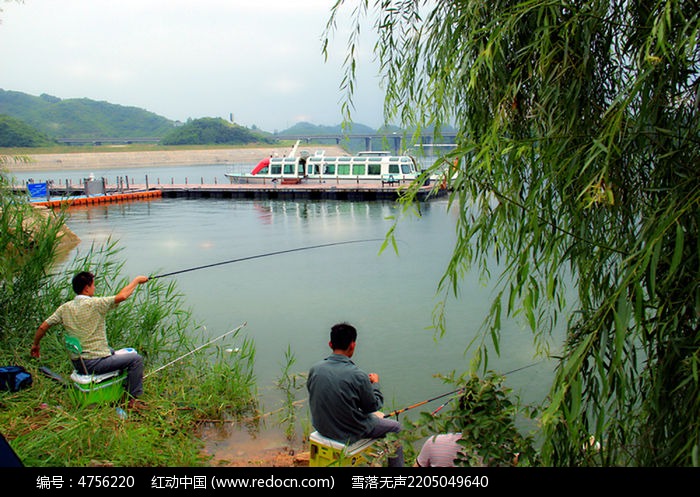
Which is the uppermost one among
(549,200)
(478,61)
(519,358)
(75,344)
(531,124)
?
(478,61)

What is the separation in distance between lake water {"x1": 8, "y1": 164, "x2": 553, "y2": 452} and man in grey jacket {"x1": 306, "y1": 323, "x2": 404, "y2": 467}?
1.58ft

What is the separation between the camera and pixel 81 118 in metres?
132

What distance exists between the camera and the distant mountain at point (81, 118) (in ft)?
411

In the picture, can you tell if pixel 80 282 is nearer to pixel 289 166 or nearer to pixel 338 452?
pixel 338 452

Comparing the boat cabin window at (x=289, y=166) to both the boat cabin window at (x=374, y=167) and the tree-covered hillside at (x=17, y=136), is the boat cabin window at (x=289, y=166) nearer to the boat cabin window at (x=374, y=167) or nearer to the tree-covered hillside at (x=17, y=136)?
the boat cabin window at (x=374, y=167)

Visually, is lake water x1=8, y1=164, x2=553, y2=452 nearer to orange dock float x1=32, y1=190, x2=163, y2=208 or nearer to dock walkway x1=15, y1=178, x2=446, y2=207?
orange dock float x1=32, y1=190, x2=163, y2=208

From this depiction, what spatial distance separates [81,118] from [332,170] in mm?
112688

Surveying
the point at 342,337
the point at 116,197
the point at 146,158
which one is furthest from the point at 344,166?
the point at 146,158

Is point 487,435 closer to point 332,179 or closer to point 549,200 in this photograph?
point 549,200

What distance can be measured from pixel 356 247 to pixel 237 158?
248ft

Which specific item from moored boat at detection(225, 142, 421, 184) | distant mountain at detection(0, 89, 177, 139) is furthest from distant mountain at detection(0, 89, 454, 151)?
moored boat at detection(225, 142, 421, 184)

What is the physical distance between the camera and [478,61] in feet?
9.05

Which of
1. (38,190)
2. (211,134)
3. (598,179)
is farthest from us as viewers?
(211,134)
